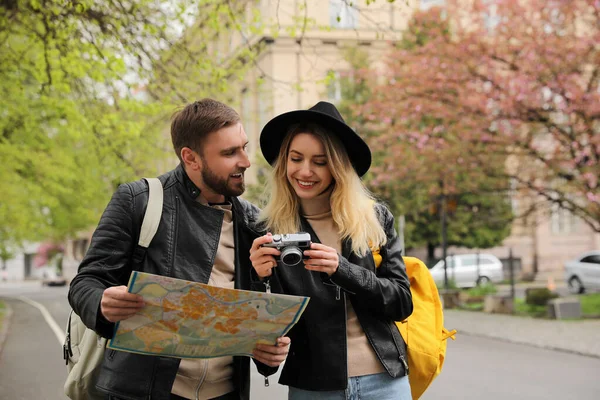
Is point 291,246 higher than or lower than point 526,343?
higher

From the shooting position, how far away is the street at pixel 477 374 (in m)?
8.13

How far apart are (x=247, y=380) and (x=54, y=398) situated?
20.1 feet

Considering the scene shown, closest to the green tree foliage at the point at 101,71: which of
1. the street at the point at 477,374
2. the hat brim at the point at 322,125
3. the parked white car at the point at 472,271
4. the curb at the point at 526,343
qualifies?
the street at the point at 477,374

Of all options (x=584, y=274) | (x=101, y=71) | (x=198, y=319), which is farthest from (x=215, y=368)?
(x=584, y=274)

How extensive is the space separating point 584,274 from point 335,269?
80.5 ft

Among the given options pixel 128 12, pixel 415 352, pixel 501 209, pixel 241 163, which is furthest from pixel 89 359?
pixel 501 209

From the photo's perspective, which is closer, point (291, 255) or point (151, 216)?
point (291, 255)

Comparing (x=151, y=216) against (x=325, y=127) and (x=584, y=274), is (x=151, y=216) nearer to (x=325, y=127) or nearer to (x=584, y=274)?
(x=325, y=127)

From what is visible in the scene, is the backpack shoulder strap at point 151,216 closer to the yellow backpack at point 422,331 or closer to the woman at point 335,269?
the woman at point 335,269

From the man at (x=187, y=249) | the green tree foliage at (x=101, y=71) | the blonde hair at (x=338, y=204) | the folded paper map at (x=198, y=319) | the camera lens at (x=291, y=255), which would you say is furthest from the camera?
the green tree foliage at (x=101, y=71)

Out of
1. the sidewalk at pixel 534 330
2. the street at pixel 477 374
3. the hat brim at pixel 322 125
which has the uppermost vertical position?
the hat brim at pixel 322 125

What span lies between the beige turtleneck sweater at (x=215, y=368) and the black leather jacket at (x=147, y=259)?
3 cm

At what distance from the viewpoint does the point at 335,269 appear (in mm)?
2527

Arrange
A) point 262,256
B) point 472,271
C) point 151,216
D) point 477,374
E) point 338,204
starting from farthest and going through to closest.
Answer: point 472,271 < point 477,374 < point 338,204 < point 151,216 < point 262,256
